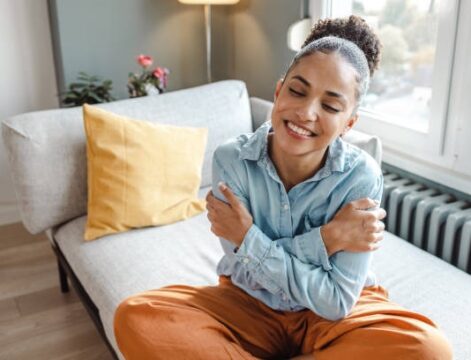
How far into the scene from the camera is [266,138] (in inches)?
49.6

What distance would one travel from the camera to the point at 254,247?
113 cm

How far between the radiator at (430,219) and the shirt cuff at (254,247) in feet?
2.74

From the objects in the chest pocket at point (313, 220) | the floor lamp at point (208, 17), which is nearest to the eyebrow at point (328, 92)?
the chest pocket at point (313, 220)

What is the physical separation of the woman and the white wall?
71.7 inches

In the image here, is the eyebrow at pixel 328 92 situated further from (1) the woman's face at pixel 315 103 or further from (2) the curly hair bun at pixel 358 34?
(2) the curly hair bun at pixel 358 34

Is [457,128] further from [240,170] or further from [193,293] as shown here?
[193,293]

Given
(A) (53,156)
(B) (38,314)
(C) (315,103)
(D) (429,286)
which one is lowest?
(B) (38,314)

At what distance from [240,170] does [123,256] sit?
0.65 metres

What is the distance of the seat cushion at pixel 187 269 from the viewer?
144 cm

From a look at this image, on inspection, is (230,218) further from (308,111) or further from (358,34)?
(358,34)

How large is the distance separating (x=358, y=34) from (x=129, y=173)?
0.94 metres

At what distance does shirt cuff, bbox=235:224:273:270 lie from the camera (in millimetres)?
1130

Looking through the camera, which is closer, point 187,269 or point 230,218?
point 230,218

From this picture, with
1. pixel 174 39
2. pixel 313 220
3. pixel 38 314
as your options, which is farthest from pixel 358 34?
pixel 174 39
